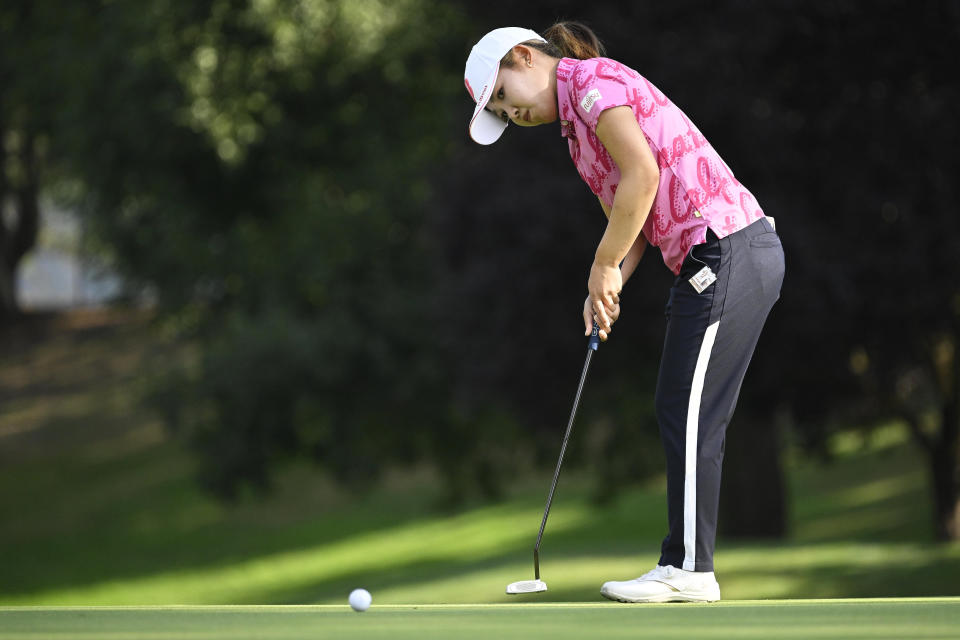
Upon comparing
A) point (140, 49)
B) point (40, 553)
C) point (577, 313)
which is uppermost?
point (140, 49)

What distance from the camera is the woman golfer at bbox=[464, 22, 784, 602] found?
4078 mm

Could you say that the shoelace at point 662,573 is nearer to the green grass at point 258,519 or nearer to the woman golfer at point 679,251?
the woman golfer at point 679,251

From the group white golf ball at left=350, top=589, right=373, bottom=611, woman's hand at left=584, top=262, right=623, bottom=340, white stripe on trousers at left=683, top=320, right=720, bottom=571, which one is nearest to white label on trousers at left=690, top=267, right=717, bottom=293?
white stripe on trousers at left=683, top=320, right=720, bottom=571

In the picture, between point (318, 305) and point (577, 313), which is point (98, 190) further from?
point (577, 313)

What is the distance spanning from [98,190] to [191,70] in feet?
10.4

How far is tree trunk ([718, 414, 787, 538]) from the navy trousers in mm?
11193

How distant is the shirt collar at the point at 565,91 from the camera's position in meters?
4.13

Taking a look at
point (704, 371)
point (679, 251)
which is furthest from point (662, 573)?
point (679, 251)

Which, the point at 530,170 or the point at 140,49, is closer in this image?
the point at 530,170

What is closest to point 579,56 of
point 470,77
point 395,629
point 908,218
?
point 470,77

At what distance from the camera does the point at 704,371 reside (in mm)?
4152

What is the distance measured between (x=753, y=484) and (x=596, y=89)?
11879 millimetres

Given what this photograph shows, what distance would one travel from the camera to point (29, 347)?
29375 millimetres

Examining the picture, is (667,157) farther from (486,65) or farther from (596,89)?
(486,65)
